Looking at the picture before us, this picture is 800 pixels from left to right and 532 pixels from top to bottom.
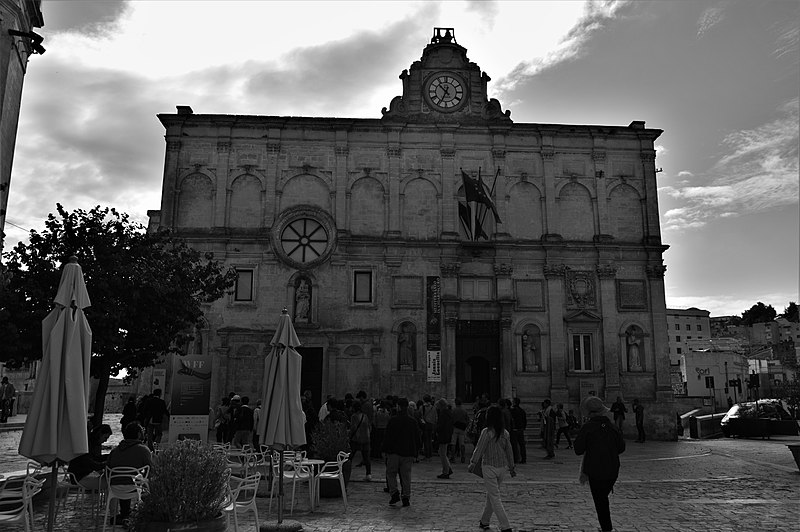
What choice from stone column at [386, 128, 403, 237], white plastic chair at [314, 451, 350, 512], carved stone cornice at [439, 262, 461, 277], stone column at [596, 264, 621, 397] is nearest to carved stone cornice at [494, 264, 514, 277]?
carved stone cornice at [439, 262, 461, 277]

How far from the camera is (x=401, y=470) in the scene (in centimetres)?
1260

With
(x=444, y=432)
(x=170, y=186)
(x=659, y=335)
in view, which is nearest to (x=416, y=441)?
(x=444, y=432)

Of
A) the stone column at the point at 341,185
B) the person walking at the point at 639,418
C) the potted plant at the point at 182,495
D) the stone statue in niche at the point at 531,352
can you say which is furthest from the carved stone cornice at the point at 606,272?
the potted plant at the point at 182,495

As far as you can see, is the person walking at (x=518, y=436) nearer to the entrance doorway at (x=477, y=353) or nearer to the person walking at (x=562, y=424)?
the person walking at (x=562, y=424)

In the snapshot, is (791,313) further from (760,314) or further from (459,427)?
(459,427)

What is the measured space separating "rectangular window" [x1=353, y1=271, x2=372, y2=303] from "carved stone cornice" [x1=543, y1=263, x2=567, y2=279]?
869 centimetres

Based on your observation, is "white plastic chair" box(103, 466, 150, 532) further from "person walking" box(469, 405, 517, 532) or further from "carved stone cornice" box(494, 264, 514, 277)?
"carved stone cornice" box(494, 264, 514, 277)

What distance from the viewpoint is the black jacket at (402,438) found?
492 inches

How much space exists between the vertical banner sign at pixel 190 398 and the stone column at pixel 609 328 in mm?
19608

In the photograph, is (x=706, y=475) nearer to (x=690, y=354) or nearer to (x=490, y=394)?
(x=490, y=394)

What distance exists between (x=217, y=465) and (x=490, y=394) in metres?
24.6

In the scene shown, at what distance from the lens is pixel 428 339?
30.5m

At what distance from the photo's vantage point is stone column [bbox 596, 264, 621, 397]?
31.1m

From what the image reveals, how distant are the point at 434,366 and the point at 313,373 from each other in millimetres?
5670
